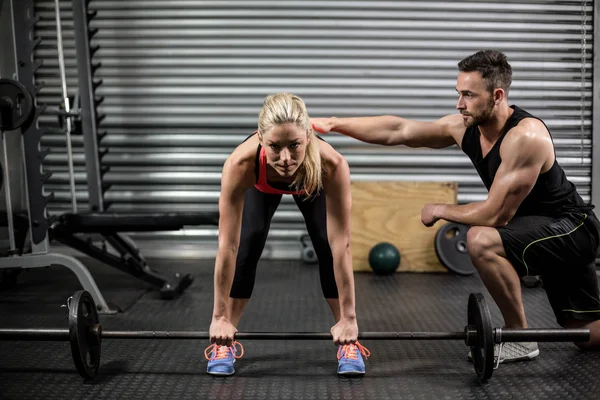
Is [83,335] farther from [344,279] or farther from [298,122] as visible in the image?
[298,122]

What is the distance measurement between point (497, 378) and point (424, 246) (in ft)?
6.46

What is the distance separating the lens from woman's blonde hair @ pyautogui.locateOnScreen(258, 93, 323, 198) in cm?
175

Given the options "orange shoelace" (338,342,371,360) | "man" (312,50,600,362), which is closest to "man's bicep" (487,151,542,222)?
"man" (312,50,600,362)

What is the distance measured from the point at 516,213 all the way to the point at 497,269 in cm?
27

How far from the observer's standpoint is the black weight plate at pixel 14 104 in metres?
2.76

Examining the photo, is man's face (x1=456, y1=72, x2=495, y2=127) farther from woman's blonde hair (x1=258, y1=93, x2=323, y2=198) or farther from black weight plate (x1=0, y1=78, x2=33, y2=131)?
black weight plate (x1=0, y1=78, x2=33, y2=131)

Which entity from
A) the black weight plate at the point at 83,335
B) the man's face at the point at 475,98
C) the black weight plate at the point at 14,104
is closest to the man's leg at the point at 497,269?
the man's face at the point at 475,98

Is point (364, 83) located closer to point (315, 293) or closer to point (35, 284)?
point (315, 293)

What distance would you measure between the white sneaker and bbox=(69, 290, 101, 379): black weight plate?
4.34ft

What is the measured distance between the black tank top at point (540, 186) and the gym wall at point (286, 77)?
6.58 ft

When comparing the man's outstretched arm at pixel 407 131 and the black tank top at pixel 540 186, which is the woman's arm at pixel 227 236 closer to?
the man's outstretched arm at pixel 407 131

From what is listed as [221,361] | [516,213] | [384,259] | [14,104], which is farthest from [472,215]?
[14,104]

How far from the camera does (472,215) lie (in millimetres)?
2178

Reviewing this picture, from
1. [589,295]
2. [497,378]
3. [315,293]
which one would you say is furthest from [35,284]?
[589,295]
